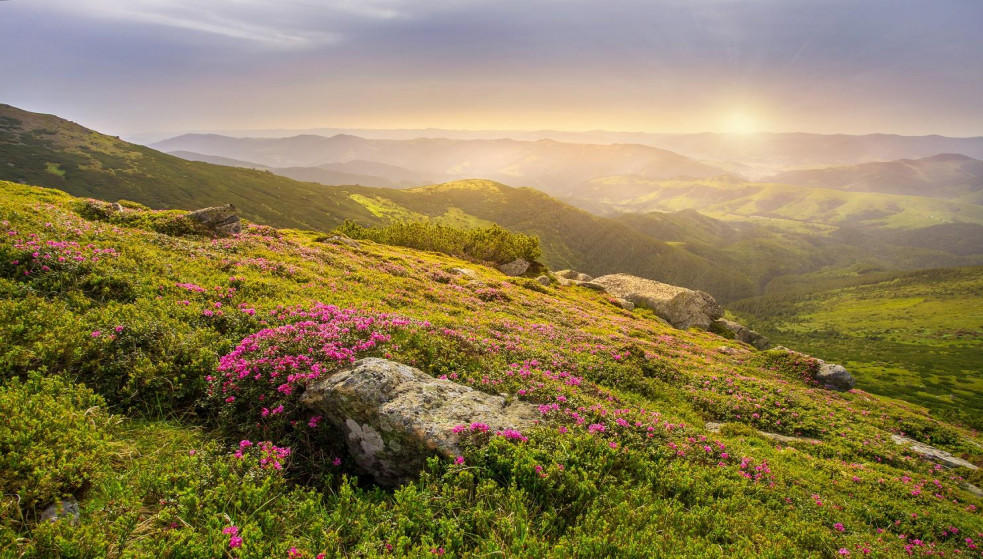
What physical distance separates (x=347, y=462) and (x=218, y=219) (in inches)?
1000

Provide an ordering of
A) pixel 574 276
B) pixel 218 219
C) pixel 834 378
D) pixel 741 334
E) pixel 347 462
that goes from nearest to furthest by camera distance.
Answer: pixel 347 462 < pixel 218 219 < pixel 834 378 < pixel 741 334 < pixel 574 276

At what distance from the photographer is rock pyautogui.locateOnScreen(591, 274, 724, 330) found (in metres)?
65.9

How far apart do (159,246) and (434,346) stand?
16.5 m

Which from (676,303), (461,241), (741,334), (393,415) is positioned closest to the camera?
(393,415)

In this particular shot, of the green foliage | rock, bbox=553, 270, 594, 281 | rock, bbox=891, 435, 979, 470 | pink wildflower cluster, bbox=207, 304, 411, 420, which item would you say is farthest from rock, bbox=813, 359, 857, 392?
rock, bbox=553, 270, 594, 281

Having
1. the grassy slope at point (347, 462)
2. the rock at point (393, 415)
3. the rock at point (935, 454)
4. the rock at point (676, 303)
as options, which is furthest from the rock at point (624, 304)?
the rock at point (393, 415)

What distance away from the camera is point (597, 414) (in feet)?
34.6

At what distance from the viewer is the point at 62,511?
5.11m

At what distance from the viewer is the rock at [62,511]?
199 inches

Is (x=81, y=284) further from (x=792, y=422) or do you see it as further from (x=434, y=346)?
(x=792, y=422)

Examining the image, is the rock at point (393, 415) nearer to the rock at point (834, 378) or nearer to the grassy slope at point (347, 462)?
the grassy slope at point (347, 462)

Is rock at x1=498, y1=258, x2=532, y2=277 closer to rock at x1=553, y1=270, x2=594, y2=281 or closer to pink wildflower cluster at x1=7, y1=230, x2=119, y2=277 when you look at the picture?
rock at x1=553, y1=270, x2=594, y2=281

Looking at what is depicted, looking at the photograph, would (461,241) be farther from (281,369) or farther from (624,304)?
(281,369)

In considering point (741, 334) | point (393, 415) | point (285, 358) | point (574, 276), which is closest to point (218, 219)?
point (285, 358)
